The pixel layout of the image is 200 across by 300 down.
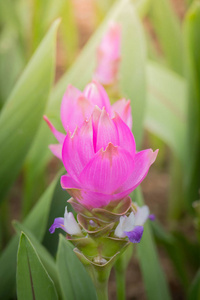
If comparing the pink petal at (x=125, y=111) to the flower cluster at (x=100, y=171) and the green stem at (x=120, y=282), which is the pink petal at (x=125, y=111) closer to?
the flower cluster at (x=100, y=171)

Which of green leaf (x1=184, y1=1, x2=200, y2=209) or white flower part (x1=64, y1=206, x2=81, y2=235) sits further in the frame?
green leaf (x1=184, y1=1, x2=200, y2=209)

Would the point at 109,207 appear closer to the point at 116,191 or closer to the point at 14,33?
the point at 116,191

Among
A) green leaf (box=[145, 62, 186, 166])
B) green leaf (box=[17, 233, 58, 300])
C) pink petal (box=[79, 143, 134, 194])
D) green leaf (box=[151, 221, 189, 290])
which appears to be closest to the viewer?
pink petal (box=[79, 143, 134, 194])

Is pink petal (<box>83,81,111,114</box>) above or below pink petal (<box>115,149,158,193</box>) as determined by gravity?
above

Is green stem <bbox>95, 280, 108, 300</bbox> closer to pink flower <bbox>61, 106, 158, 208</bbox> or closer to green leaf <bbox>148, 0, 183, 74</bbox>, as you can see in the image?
pink flower <bbox>61, 106, 158, 208</bbox>

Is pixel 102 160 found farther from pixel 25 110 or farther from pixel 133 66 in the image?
pixel 133 66

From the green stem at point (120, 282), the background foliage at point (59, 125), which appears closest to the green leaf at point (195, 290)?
the background foliage at point (59, 125)

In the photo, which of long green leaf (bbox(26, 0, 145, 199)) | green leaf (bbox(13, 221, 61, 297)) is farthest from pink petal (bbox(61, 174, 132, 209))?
long green leaf (bbox(26, 0, 145, 199))

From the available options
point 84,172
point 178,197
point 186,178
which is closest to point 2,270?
point 84,172
